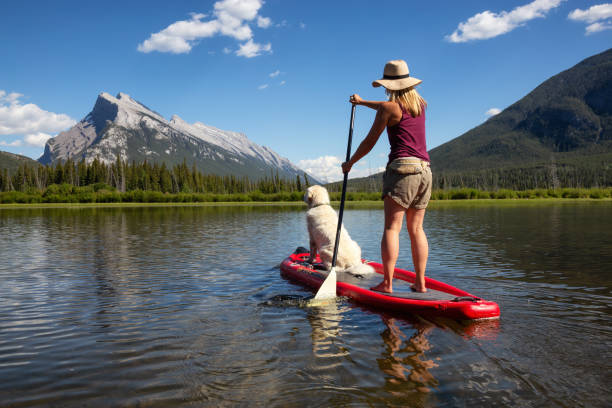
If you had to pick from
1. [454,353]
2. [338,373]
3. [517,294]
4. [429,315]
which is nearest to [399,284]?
[429,315]

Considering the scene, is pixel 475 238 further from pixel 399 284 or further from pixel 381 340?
pixel 381 340

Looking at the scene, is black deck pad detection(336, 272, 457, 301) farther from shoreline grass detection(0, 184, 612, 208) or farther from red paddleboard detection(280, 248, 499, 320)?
shoreline grass detection(0, 184, 612, 208)

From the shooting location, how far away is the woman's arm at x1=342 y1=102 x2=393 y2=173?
6812 mm

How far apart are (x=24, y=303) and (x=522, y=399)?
8905 mm

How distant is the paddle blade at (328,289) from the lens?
26.0ft

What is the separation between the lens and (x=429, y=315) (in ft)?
21.5

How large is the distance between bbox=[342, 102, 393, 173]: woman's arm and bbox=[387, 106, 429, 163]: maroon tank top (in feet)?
0.62

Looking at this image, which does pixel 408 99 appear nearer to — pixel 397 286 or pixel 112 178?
pixel 397 286

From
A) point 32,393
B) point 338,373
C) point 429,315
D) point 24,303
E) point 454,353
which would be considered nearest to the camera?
point 32,393

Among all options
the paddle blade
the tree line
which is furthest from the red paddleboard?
the tree line

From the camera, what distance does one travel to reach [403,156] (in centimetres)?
677

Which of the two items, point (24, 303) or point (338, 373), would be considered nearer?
point (338, 373)

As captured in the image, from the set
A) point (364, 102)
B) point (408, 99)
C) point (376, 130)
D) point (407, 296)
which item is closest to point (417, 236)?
point (407, 296)

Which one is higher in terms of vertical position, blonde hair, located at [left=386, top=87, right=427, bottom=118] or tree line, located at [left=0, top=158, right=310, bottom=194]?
tree line, located at [left=0, top=158, right=310, bottom=194]
